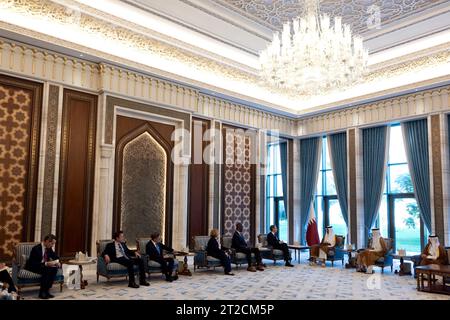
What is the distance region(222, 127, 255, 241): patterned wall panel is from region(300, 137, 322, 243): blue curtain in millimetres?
2122

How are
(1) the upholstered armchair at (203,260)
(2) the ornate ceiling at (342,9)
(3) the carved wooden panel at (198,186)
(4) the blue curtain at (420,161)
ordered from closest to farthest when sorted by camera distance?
1. (2) the ornate ceiling at (342,9)
2. (1) the upholstered armchair at (203,260)
3. (4) the blue curtain at (420,161)
4. (3) the carved wooden panel at (198,186)

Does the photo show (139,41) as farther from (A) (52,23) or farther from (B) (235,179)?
(B) (235,179)

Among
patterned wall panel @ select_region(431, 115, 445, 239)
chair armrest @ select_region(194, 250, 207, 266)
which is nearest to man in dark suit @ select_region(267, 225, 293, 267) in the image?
chair armrest @ select_region(194, 250, 207, 266)

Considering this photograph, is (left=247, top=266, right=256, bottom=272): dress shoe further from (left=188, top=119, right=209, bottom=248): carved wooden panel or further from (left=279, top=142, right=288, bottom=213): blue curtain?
(left=279, top=142, right=288, bottom=213): blue curtain

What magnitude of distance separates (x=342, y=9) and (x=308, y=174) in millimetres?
6372

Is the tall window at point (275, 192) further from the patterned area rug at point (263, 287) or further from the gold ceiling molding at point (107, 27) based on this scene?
the patterned area rug at point (263, 287)

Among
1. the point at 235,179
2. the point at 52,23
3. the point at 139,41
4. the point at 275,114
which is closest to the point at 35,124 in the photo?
the point at 52,23

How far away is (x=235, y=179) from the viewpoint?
1228 centimetres

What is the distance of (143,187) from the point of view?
32.7 ft

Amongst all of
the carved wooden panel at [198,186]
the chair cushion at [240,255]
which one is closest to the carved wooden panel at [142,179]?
the carved wooden panel at [198,186]

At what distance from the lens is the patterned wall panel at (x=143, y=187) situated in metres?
9.62

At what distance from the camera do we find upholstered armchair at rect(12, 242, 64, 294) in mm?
6723

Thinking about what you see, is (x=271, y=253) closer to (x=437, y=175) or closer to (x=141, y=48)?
(x=437, y=175)

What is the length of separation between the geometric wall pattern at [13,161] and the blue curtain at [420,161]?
9.43 m
